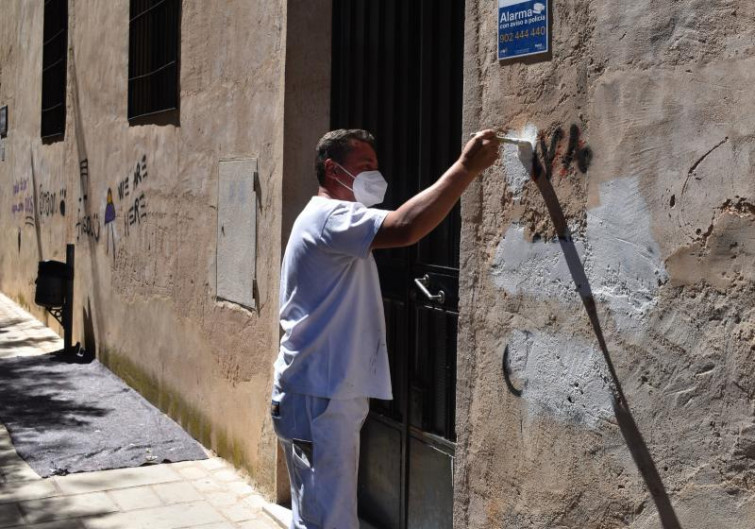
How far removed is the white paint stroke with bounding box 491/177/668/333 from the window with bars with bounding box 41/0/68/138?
30.4 ft

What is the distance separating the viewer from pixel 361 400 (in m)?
3.17

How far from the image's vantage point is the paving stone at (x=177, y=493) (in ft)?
17.2

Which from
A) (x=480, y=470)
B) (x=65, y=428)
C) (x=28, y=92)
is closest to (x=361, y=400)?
(x=480, y=470)

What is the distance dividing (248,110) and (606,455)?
3.47 metres

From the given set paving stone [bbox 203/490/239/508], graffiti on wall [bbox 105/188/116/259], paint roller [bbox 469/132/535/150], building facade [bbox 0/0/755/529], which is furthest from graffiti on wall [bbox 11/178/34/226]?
paint roller [bbox 469/132/535/150]

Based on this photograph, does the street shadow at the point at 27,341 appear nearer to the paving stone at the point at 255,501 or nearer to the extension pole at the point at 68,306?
the extension pole at the point at 68,306

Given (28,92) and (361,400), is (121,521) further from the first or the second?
(28,92)

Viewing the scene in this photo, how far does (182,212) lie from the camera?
6.84 meters

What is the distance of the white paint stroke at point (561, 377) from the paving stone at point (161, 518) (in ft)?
7.76

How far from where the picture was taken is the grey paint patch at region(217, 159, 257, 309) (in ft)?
18.2

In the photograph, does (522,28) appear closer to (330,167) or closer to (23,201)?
(330,167)

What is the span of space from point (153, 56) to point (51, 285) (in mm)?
3163

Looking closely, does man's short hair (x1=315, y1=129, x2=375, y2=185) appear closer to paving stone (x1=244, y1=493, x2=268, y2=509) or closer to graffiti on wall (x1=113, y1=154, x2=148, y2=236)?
paving stone (x1=244, y1=493, x2=268, y2=509)

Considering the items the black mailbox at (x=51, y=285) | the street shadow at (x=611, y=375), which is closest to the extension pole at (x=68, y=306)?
the black mailbox at (x=51, y=285)
